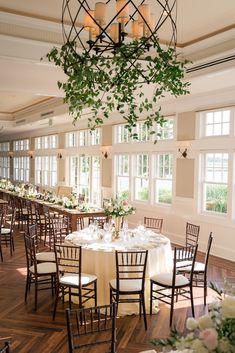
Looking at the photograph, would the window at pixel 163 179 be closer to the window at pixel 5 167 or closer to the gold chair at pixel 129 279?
the gold chair at pixel 129 279

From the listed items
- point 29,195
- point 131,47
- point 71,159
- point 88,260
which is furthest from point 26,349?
point 71,159

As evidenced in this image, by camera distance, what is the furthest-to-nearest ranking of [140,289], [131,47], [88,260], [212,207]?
[212,207]
[88,260]
[140,289]
[131,47]

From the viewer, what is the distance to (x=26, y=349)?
364cm

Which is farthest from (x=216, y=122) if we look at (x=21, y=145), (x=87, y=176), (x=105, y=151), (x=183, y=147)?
(x=21, y=145)

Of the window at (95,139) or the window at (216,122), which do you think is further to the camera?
the window at (95,139)

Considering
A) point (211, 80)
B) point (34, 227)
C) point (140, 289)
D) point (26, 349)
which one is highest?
point (211, 80)

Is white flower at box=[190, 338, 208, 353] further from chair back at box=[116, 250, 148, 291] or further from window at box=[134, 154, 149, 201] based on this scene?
window at box=[134, 154, 149, 201]

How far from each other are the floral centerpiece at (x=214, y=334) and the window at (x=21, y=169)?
17747 mm

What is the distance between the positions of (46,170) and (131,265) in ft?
41.1

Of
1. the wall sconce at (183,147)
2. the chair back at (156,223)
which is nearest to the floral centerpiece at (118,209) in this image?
the chair back at (156,223)

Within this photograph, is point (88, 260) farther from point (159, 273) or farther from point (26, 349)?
point (26, 349)

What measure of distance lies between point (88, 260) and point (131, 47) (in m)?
3.08

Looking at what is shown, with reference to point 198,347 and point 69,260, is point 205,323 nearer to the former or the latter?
point 198,347

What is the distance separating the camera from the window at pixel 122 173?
34.6 ft
